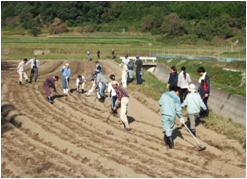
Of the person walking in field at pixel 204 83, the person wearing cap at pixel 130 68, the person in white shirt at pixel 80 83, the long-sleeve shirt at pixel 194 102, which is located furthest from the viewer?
the person wearing cap at pixel 130 68

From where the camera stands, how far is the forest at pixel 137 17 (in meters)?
67.8

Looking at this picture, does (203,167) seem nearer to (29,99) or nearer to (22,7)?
(29,99)

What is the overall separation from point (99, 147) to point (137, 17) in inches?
3229

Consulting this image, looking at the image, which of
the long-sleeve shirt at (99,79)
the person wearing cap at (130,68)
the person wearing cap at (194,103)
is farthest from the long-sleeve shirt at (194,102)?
the person wearing cap at (130,68)

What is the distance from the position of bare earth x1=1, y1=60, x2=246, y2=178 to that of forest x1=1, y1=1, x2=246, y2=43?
51259 mm

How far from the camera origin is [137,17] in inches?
3533

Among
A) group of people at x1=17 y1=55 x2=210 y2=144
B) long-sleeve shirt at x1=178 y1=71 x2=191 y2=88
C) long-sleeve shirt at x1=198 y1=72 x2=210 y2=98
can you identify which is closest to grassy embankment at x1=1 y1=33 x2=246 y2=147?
group of people at x1=17 y1=55 x2=210 y2=144

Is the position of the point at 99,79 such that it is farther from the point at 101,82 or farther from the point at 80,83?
the point at 80,83

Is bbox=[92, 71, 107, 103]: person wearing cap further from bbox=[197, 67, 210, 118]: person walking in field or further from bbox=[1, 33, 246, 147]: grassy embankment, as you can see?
bbox=[197, 67, 210, 118]: person walking in field

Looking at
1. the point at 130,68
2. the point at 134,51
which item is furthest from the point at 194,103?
the point at 134,51

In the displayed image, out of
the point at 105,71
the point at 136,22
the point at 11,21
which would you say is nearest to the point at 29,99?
the point at 105,71

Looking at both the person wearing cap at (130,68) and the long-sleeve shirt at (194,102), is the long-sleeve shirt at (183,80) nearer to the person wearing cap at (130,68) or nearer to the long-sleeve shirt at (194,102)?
the long-sleeve shirt at (194,102)

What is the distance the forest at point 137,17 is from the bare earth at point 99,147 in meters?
51.3

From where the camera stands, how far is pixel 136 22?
284 feet
